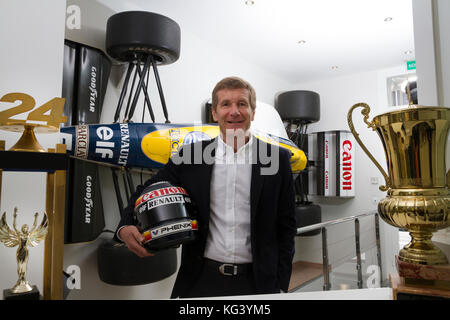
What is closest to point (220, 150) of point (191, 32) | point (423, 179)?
point (423, 179)

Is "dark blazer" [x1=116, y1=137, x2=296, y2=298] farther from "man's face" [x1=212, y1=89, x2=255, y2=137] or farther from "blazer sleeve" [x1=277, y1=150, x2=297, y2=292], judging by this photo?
"man's face" [x1=212, y1=89, x2=255, y2=137]

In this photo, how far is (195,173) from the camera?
49.4 inches

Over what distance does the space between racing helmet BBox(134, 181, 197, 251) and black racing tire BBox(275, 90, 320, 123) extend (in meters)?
3.80

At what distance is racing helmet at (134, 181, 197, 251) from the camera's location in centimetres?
88

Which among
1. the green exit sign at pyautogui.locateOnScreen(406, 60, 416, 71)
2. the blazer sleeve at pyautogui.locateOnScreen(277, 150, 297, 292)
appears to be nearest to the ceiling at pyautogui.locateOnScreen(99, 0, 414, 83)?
the green exit sign at pyautogui.locateOnScreen(406, 60, 416, 71)

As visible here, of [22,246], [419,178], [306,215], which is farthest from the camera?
[306,215]

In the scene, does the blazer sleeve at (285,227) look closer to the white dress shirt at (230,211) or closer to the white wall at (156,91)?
the white dress shirt at (230,211)

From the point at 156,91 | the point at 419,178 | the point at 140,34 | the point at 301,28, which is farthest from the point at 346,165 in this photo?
the point at 419,178

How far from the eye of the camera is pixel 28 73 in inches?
54.4

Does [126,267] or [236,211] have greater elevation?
[236,211]

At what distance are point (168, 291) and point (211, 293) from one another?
1961mm

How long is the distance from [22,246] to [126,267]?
1.33 m

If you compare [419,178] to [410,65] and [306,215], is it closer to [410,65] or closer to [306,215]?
[306,215]
